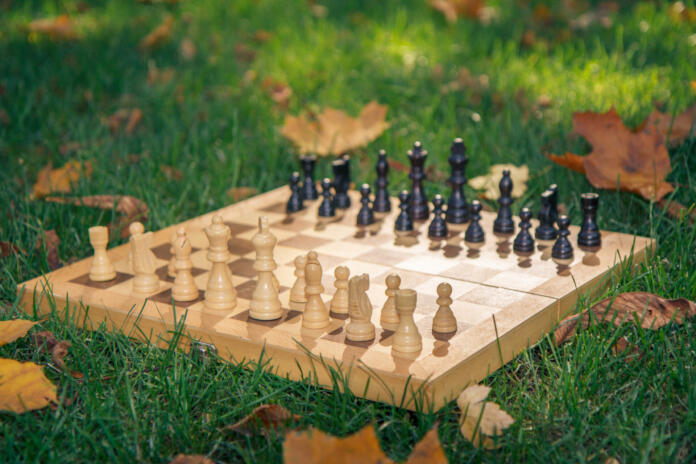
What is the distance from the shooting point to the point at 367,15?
20.7ft

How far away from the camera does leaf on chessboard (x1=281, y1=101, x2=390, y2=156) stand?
3.95 metres

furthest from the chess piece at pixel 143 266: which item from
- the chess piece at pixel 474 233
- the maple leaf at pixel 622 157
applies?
the maple leaf at pixel 622 157

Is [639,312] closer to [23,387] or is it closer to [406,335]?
[406,335]

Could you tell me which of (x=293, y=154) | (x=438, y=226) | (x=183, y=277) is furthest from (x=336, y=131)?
(x=183, y=277)

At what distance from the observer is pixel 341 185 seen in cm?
334

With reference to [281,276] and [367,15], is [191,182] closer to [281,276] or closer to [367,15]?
[281,276]

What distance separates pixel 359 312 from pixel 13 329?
3.16 feet

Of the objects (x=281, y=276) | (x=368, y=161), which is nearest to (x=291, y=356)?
(x=281, y=276)

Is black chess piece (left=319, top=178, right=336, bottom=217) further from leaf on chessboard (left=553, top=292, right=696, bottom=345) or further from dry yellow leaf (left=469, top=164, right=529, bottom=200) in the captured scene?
leaf on chessboard (left=553, top=292, right=696, bottom=345)

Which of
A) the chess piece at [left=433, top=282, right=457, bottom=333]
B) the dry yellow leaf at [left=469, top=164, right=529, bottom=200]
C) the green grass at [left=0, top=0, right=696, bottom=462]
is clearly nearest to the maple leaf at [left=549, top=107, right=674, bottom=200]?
the green grass at [left=0, top=0, right=696, bottom=462]

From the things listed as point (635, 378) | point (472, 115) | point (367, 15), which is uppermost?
point (367, 15)

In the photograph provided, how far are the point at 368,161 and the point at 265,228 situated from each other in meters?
1.73

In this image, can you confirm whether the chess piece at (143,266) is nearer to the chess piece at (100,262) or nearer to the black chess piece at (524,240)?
the chess piece at (100,262)

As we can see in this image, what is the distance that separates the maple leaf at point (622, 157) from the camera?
10.2 ft
